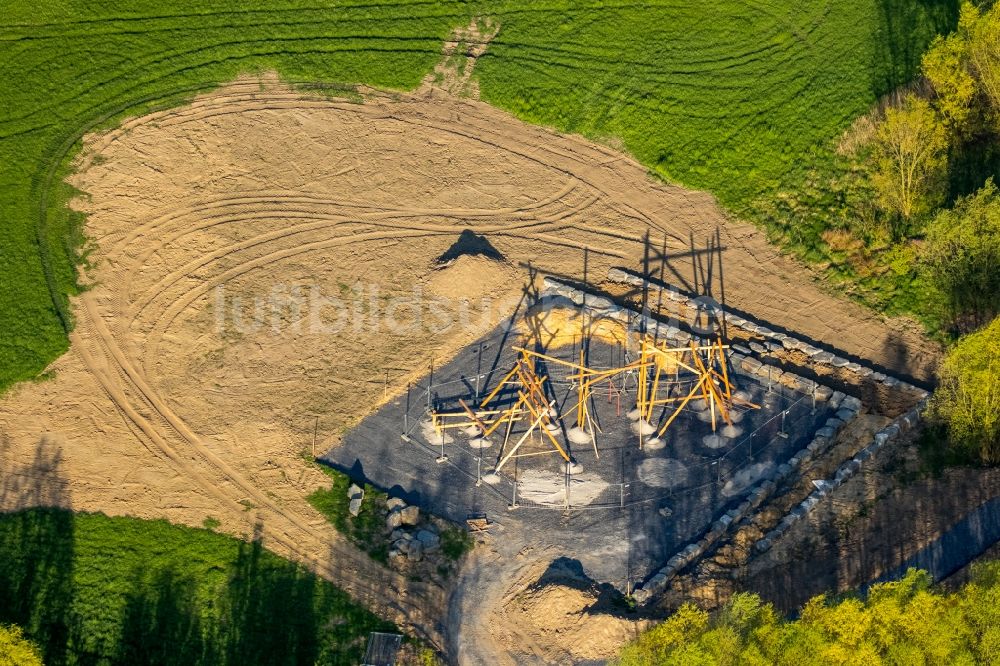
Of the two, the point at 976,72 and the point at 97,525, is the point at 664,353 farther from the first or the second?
the point at 97,525

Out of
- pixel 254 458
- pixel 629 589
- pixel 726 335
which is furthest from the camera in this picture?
pixel 726 335

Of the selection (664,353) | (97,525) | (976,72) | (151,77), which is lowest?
(97,525)

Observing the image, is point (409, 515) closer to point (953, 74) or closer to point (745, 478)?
point (745, 478)

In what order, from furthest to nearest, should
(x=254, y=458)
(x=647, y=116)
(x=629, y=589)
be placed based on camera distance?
1. (x=647, y=116)
2. (x=254, y=458)
3. (x=629, y=589)

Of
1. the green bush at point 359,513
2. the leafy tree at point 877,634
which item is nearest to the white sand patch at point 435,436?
the green bush at point 359,513

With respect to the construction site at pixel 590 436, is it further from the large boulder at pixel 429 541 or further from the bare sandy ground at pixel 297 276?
the bare sandy ground at pixel 297 276

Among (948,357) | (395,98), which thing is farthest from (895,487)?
(395,98)

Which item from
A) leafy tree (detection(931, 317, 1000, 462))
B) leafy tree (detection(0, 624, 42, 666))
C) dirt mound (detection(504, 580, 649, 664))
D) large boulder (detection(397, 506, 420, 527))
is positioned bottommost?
leafy tree (detection(0, 624, 42, 666))

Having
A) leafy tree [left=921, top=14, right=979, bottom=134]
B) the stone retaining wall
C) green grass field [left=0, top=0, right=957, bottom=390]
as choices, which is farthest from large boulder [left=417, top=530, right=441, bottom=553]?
leafy tree [left=921, top=14, right=979, bottom=134]

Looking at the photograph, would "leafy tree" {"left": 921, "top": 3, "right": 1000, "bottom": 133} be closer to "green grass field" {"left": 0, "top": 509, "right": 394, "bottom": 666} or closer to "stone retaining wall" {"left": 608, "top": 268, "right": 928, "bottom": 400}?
"stone retaining wall" {"left": 608, "top": 268, "right": 928, "bottom": 400}
